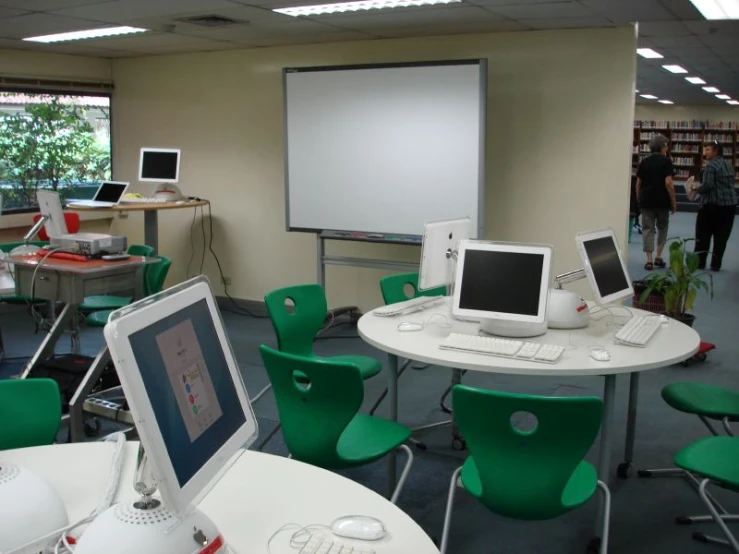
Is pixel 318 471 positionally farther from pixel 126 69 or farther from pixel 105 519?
pixel 126 69

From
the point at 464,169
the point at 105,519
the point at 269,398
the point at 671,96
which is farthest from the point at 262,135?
the point at 671,96

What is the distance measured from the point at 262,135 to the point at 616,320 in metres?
4.12

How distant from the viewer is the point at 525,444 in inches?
86.0

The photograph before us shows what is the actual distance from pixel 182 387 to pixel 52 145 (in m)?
6.66

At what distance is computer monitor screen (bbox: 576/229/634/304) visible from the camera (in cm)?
327

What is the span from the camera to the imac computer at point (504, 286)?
306cm

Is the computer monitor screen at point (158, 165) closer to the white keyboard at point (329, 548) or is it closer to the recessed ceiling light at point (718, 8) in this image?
the recessed ceiling light at point (718, 8)

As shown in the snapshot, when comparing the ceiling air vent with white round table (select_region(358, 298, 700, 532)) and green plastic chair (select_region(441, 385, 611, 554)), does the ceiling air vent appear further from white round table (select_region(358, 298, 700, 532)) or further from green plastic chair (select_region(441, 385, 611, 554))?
green plastic chair (select_region(441, 385, 611, 554))

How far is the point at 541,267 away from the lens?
306 cm

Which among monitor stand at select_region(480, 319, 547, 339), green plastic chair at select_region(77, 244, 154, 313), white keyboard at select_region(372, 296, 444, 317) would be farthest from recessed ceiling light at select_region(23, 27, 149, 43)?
monitor stand at select_region(480, 319, 547, 339)

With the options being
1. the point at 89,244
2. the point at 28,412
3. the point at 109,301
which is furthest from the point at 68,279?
the point at 28,412

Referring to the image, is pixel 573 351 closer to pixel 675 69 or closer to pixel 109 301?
pixel 109 301

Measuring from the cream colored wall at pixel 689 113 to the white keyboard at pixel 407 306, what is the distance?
53.0ft

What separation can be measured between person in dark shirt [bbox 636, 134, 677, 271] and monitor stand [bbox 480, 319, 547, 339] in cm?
593
